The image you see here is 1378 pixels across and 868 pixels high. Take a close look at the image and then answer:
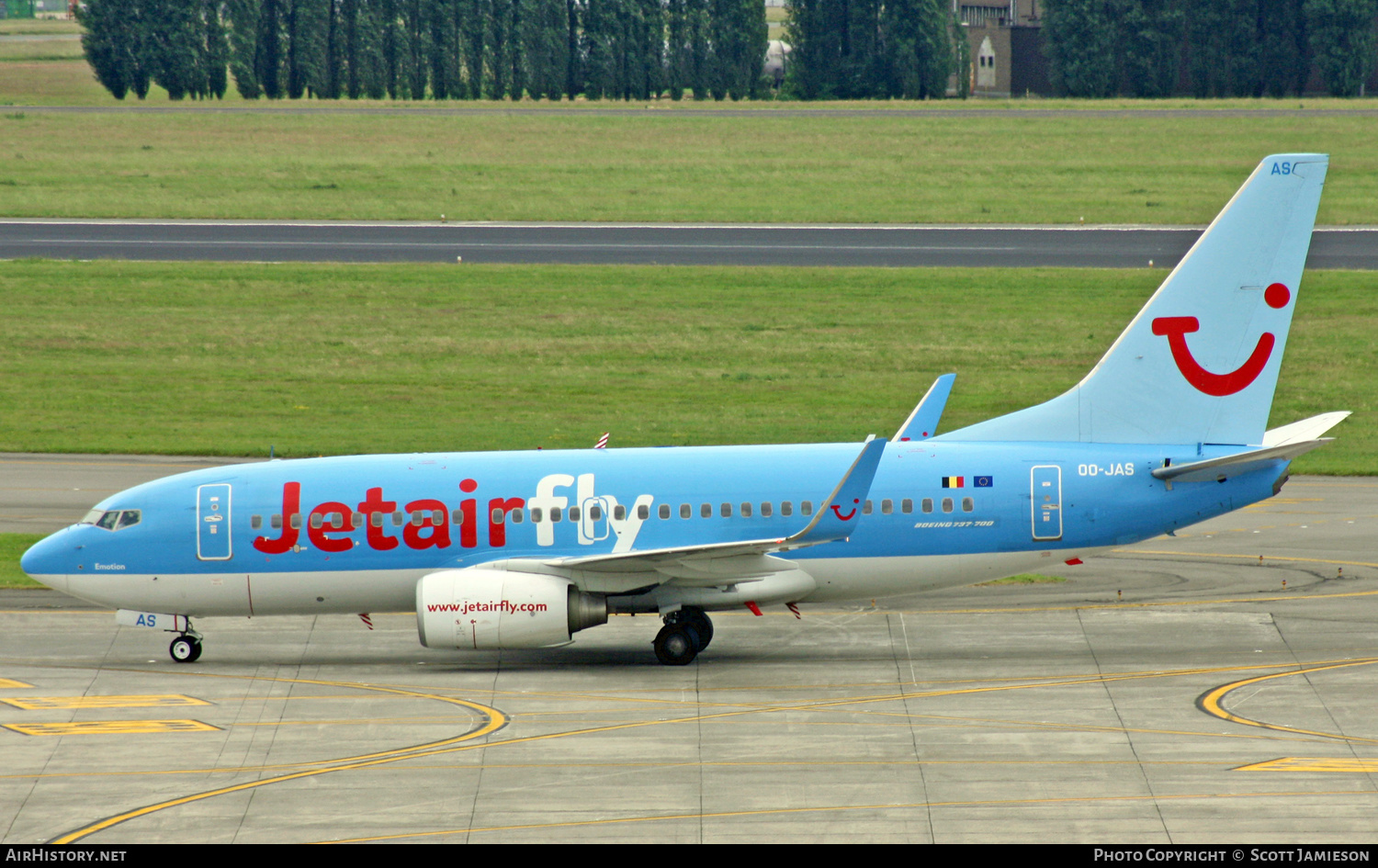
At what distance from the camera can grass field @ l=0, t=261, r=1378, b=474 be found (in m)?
49.8

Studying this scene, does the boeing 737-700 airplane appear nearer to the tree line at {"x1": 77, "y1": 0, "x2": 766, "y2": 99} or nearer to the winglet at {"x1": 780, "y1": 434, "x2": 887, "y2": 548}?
the winglet at {"x1": 780, "y1": 434, "x2": 887, "y2": 548}

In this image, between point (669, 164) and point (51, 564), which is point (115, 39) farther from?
point (51, 564)

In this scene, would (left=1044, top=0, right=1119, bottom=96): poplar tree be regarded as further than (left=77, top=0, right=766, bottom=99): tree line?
No

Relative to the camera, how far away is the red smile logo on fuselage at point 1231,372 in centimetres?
2989

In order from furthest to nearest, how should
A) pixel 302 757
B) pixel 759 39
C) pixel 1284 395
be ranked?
pixel 759 39
pixel 1284 395
pixel 302 757

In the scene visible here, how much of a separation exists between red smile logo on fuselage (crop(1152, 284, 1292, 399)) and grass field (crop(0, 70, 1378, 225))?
2234 inches

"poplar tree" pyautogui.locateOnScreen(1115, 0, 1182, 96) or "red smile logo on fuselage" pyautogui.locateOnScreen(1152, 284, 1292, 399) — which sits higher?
"poplar tree" pyautogui.locateOnScreen(1115, 0, 1182, 96)

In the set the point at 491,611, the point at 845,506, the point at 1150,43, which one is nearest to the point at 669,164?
the point at 1150,43

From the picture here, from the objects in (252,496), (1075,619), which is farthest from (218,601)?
(1075,619)

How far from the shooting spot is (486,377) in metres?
56.7

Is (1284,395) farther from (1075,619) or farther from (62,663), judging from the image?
(62,663)

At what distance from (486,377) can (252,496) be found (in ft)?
89.0

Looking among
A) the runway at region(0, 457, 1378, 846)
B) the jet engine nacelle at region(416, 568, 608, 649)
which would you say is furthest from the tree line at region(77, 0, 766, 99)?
the jet engine nacelle at region(416, 568, 608, 649)

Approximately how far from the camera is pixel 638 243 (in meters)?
81.1
